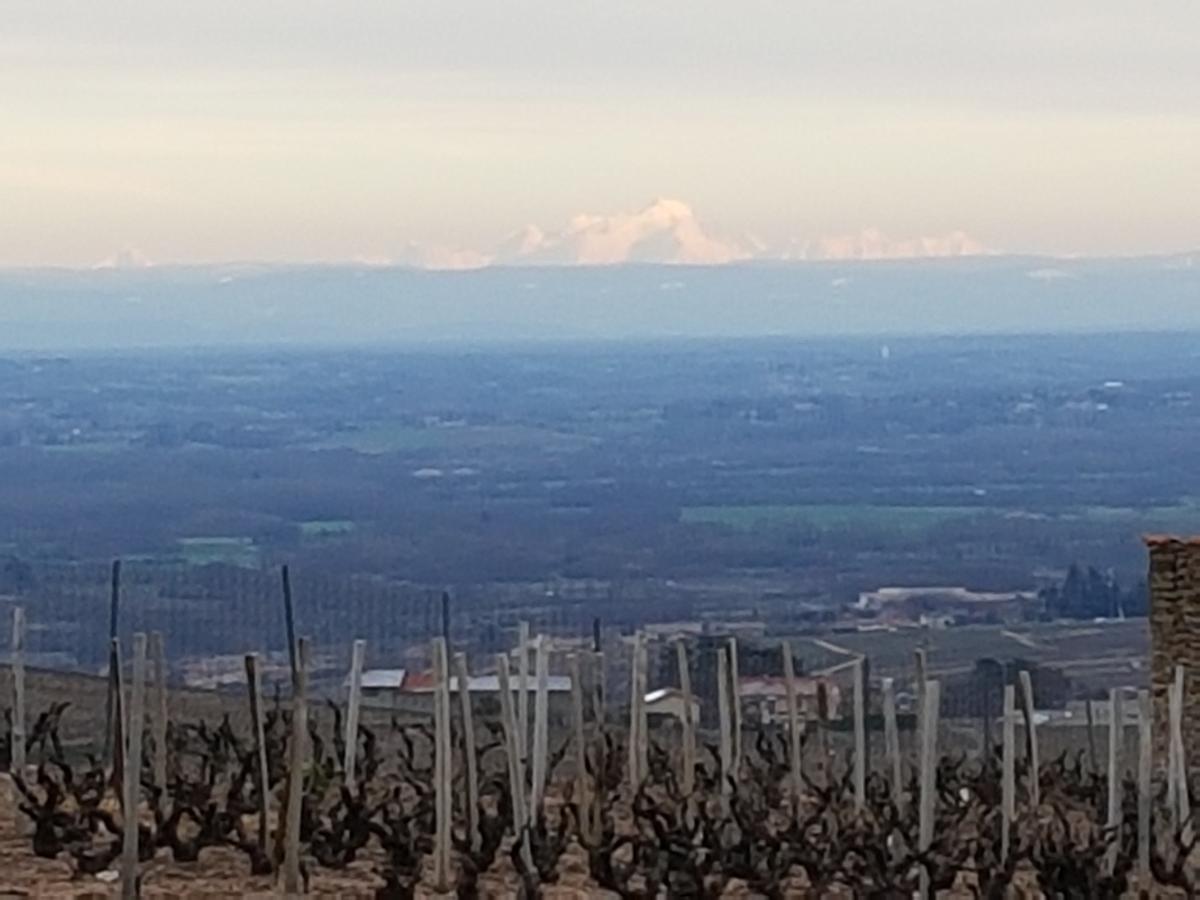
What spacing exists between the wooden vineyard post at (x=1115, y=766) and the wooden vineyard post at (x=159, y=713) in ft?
13.6

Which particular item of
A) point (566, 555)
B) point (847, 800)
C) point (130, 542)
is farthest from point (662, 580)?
point (847, 800)

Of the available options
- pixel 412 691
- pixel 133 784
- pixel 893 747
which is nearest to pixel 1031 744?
pixel 893 747

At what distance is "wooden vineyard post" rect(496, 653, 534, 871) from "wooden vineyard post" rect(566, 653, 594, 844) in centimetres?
42

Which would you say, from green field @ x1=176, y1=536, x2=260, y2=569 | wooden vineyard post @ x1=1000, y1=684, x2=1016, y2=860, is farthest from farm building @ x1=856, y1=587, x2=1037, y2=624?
wooden vineyard post @ x1=1000, y1=684, x2=1016, y2=860

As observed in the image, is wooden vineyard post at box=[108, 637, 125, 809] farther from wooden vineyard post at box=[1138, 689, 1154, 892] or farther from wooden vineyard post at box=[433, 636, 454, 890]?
wooden vineyard post at box=[1138, 689, 1154, 892]

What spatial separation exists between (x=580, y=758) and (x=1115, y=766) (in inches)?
93.5

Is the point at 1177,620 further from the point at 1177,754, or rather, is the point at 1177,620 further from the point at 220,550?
the point at 220,550

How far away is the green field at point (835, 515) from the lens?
6247 cm

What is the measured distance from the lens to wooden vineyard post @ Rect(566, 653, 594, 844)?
12.4 metres

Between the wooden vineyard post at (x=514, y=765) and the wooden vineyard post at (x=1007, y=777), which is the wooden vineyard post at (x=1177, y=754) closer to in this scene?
the wooden vineyard post at (x=1007, y=777)

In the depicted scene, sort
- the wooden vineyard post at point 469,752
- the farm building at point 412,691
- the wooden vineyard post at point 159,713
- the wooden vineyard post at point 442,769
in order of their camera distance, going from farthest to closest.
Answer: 1. the farm building at point 412,691
2. the wooden vineyard post at point 159,713
3. the wooden vineyard post at point 469,752
4. the wooden vineyard post at point 442,769

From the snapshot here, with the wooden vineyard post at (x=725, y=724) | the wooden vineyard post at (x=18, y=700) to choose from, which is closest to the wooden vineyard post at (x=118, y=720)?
the wooden vineyard post at (x=18, y=700)

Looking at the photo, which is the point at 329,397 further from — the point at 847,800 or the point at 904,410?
the point at 847,800

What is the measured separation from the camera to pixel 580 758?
12.5 meters
